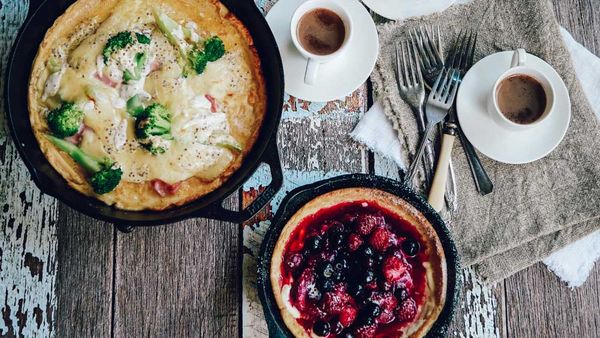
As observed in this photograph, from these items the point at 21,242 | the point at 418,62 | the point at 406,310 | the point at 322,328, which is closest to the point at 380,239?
the point at 406,310

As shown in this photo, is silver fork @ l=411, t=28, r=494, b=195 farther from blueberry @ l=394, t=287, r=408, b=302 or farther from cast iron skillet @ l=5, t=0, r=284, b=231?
cast iron skillet @ l=5, t=0, r=284, b=231

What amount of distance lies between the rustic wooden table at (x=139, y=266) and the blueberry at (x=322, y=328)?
0.50 metres

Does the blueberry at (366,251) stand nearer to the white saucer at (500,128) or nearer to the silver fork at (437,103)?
the silver fork at (437,103)

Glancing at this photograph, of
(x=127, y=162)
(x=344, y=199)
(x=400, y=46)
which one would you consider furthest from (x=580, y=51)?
(x=127, y=162)

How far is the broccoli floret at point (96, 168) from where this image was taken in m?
2.60

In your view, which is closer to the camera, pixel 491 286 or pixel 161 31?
pixel 161 31

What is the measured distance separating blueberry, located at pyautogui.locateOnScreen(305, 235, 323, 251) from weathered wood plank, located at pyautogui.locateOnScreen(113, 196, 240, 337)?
1.65 ft

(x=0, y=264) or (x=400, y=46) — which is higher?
(x=400, y=46)

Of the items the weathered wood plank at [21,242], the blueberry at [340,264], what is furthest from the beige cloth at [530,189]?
the weathered wood plank at [21,242]

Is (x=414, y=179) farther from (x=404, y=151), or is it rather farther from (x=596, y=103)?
(x=596, y=103)

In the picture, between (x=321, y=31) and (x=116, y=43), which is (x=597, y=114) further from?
(x=116, y=43)

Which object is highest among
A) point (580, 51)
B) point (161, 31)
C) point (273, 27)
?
point (580, 51)

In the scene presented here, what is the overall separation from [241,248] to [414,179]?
855mm

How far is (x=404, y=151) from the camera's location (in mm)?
3146
